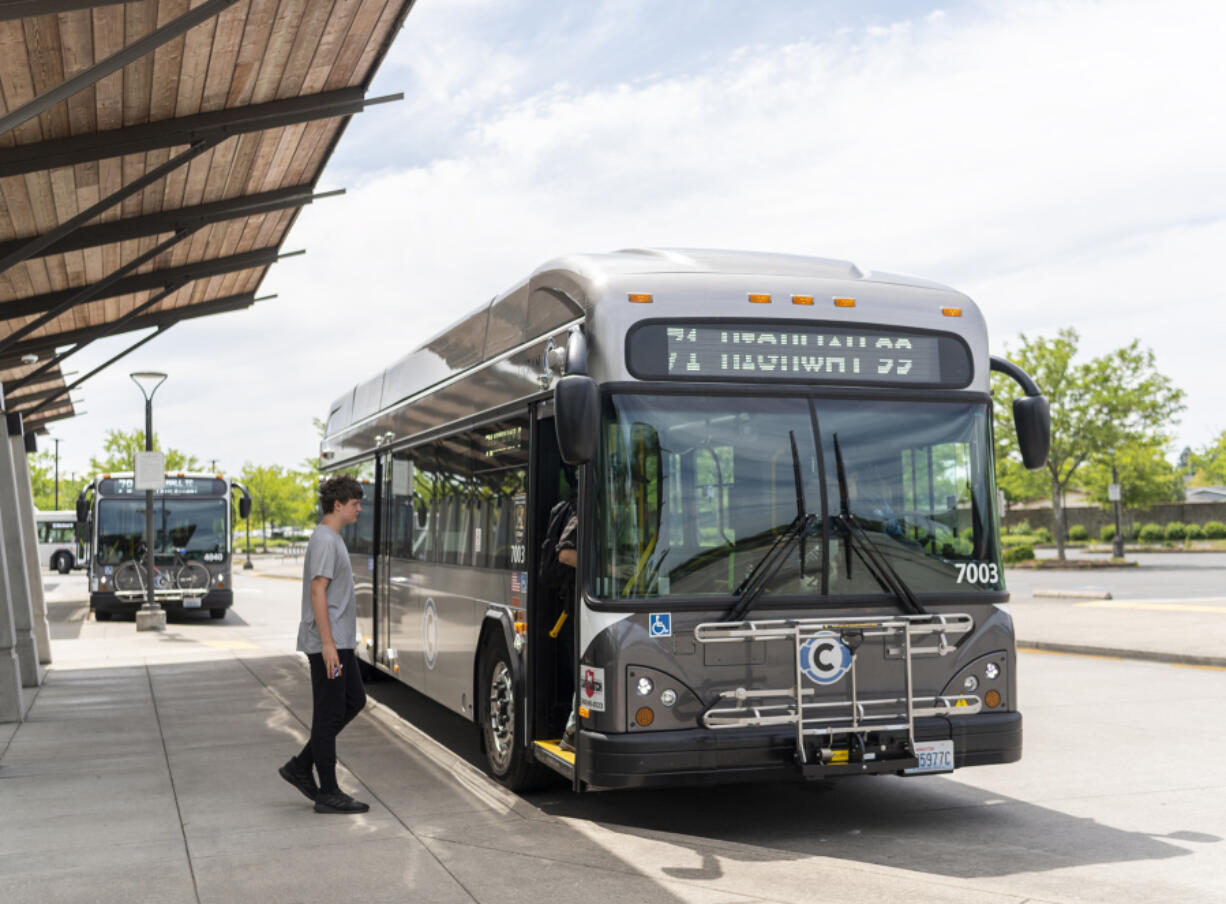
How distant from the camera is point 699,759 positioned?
6.55 metres

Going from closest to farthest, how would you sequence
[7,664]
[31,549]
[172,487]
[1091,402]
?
[7,664] → [31,549] → [172,487] → [1091,402]

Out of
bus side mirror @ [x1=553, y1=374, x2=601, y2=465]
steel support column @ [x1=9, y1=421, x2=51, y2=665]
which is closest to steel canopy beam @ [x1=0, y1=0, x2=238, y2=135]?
bus side mirror @ [x1=553, y1=374, x2=601, y2=465]

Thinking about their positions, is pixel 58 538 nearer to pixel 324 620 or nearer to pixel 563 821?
pixel 324 620

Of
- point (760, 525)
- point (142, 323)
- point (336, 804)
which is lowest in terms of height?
point (336, 804)

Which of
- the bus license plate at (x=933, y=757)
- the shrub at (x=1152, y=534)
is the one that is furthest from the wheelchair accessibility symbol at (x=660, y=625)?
the shrub at (x=1152, y=534)

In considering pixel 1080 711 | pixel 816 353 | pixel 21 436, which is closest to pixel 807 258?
pixel 816 353

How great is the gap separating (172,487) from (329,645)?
20910 millimetres

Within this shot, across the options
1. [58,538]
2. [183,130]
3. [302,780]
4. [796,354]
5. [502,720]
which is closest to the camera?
[796,354]

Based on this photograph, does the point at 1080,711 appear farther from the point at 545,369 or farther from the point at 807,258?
the point at 545,369

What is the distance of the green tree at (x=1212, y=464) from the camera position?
273ft

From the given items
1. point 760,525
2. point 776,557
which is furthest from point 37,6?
point 776,557

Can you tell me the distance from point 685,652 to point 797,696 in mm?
629

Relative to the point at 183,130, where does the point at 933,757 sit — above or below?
below

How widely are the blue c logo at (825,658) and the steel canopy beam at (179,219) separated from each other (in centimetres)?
834
